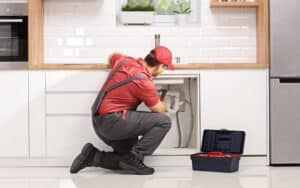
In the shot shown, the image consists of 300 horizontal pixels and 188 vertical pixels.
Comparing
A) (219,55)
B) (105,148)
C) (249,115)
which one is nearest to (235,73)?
(249,115)

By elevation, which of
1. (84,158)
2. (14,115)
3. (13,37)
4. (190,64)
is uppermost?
(13,37)

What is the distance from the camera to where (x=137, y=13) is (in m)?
5.67

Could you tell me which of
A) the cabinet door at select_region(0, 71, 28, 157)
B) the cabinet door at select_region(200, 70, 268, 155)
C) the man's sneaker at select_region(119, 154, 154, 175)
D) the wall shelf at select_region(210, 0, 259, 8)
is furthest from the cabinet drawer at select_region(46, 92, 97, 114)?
the wall shelf at select_region(210, 0, 259, 8)

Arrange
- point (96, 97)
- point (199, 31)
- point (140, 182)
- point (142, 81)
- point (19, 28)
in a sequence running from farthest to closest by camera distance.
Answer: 1. point (199, 31)
2. point (19, 28)
3. point (96, 97)
4. point (142, 81)
5. point (140, 182)

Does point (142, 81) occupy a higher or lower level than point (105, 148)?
higher

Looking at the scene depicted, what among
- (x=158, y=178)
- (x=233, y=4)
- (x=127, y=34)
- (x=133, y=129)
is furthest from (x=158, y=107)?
(x=233, y=4)

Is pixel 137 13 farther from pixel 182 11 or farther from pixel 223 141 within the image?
pixel 223 141

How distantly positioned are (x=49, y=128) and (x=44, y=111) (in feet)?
0.43

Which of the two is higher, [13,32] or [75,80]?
[13,32]

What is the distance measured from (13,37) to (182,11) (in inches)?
57.8


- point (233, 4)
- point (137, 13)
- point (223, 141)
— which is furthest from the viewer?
point (137, 13)

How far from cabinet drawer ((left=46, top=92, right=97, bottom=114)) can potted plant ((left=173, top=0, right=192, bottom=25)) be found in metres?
1.16

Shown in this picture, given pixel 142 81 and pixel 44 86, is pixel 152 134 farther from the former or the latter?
pixel 44 86

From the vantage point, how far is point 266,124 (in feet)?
16.6
